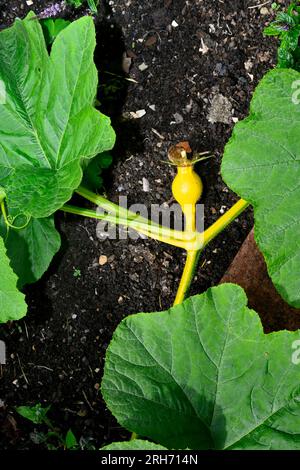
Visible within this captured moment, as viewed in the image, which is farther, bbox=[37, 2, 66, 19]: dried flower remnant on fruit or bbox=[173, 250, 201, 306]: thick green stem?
bbox=[37, 2, 66, 19]: dried flower remnant on fruit

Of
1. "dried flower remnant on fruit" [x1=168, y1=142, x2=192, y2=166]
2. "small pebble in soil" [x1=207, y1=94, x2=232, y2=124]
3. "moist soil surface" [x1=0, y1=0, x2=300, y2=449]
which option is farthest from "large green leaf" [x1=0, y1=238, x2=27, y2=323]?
"small pebble in soil" [x1=207, y1=94, x2=232, y2=124]

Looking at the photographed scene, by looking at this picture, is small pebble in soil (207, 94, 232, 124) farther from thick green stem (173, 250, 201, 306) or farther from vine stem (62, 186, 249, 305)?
thick green stem (173, 250, 201, 306)

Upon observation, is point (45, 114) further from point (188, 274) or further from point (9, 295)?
point (188, 274)

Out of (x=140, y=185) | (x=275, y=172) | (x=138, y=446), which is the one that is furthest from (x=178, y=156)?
(x=138, y=446)

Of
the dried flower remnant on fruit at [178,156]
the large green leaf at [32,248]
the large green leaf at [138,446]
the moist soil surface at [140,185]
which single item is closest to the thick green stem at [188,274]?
the moist soil surface at [140,185]

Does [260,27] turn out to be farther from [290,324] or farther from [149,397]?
[149,397]

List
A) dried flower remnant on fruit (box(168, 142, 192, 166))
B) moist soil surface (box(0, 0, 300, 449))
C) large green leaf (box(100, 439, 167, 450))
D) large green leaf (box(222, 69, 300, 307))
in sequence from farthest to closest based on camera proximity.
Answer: moist soil surface (box(0, 0, 300, 449)) → dried flower remnant on fruit (box(168, 142, 192, 166)) → large green leaf (box(222, 69, 300, 307)) → large green leaf (box(100, 439, 167, 450))
